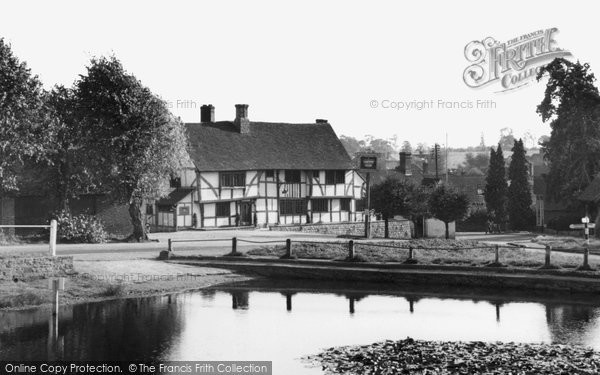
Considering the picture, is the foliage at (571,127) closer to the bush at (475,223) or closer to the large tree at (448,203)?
the bush at (475,223)

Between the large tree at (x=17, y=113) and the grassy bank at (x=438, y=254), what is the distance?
13970mm

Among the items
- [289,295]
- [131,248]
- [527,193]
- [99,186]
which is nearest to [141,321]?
[289,295]

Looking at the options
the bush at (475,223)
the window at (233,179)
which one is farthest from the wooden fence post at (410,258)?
→ the bush at (475,223)

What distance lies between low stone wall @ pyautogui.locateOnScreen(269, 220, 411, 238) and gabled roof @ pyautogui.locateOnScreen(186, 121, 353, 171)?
5.27m

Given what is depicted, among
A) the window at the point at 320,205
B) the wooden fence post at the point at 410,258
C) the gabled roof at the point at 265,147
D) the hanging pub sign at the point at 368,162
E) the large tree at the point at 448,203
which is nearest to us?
the wooden fence post at the point at 410,258

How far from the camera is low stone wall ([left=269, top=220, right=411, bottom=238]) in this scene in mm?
66375

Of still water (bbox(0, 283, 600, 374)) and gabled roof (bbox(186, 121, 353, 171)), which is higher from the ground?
gabled roof (bbox(186, 121, 353, 171))

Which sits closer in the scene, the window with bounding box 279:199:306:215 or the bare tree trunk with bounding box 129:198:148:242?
the bare tree trunk with bounding box 129:198:148:242

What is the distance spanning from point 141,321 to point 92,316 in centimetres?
175

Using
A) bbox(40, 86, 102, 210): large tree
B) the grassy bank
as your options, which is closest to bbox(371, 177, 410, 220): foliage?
the grassy bank

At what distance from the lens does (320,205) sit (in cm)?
7125

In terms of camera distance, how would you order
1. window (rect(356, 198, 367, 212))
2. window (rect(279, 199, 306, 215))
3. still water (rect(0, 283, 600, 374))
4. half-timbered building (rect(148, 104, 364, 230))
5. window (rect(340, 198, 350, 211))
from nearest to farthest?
still water (rect(0, 283, 600, 374)), half-timbered building (rect(148, 104, 364, 230)), window (rect(279, 199, 306, 215)), window (rect(340, 198, 350, 211)), window (rect(356, 198, 367, 212))

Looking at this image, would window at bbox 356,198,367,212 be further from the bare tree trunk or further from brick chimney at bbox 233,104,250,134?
the bare tree trunk

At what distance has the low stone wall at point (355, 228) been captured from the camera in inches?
2613
